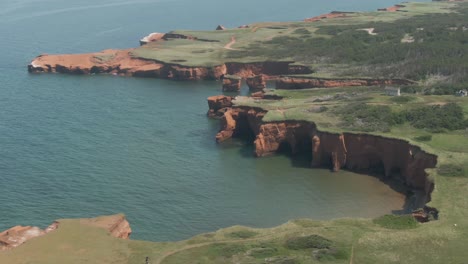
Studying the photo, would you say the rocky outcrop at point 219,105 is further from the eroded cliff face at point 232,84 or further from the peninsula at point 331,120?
the eroded cliff face at point 232,84

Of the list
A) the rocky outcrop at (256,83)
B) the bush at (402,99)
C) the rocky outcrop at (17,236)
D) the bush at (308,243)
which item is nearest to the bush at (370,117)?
the bush at (402,99)

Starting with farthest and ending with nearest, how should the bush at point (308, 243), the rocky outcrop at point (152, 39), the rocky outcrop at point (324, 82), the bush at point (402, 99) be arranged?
1. the rocky outcrop at point (152, 39)
2. the rocky outcrop at point (324, 82)
3. the bush at point (402, 99)
4. the bush at point (308, 243)

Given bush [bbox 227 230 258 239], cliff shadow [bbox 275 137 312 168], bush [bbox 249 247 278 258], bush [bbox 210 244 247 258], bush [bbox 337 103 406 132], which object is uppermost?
bush [bbox 337 103 406 132]

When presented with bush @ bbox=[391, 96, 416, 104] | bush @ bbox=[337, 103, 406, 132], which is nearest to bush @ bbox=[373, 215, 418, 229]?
bush @ bbox=[337, 103, 406, 132]

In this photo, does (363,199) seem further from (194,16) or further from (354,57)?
(194,16)

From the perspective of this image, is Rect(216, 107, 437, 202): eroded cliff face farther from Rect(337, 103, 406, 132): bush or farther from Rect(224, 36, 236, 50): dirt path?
Rect(224, 36, 236, 50): dirt path

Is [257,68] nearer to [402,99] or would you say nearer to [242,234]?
[402,99]

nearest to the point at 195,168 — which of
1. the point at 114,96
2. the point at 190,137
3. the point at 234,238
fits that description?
the point at 190,137

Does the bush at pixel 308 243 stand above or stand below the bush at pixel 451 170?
below
